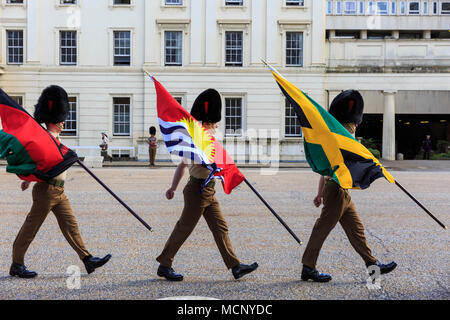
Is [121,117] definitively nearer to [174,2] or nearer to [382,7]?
[174,2]

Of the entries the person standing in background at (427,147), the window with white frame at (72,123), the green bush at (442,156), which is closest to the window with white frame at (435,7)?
the person standing in background at (427,147)

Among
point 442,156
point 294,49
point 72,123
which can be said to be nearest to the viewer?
point 294,49

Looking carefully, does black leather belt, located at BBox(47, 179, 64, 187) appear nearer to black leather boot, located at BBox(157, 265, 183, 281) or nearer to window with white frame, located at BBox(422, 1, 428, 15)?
black leather boot, located at BBox(157, 265, 183, 281)

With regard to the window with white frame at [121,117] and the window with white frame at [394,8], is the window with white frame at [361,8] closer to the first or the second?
the window with white frame at [394,8]

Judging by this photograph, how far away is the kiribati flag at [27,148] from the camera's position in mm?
5078

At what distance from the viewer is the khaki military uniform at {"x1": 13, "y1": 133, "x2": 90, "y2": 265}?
205 inches

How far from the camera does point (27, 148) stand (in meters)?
5.07

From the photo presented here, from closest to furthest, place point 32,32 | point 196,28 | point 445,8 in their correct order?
→ point 32,32
point 196,28
point 445,8

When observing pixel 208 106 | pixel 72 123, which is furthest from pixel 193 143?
pixel 72 123

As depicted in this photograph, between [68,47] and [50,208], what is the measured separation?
2738 centimetres
